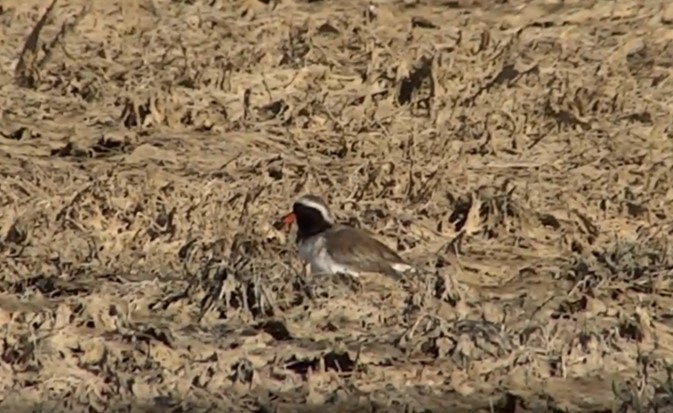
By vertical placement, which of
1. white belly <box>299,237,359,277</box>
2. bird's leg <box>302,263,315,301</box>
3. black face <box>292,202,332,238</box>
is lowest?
white belly <box>299,237,359,277</box>

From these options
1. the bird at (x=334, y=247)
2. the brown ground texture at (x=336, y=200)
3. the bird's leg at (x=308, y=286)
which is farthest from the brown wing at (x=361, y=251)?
the bird's leg at (x=308, y=286)

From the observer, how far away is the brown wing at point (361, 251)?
38.0 feet

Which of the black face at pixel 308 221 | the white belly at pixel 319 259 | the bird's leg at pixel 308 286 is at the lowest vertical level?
the white belly at pixel 319 259

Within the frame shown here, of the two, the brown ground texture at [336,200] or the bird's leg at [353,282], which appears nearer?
the brown ground texture at [336,200]

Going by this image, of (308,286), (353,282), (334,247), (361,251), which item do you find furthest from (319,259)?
(308,286)

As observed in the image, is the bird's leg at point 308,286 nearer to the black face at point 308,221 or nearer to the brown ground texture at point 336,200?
the brown ground texture at point 336,200

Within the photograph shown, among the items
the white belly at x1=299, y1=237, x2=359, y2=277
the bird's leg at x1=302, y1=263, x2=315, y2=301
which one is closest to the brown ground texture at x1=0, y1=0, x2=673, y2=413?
the bird's leg at x1=302, y1=263, x2=315, y2=301

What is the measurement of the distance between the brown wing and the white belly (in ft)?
0.12

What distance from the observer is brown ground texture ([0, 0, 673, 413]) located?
9680mm

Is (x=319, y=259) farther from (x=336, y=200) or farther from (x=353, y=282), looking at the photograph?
(x=336, y=200)

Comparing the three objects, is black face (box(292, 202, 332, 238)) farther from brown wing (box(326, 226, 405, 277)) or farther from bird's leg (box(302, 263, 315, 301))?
bird's leg (box(302, 263, 315, 301))

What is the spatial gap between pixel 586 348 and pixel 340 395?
4.30ft

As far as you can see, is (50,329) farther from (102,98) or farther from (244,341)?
(102,98)

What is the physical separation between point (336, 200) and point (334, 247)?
150 centimetres
